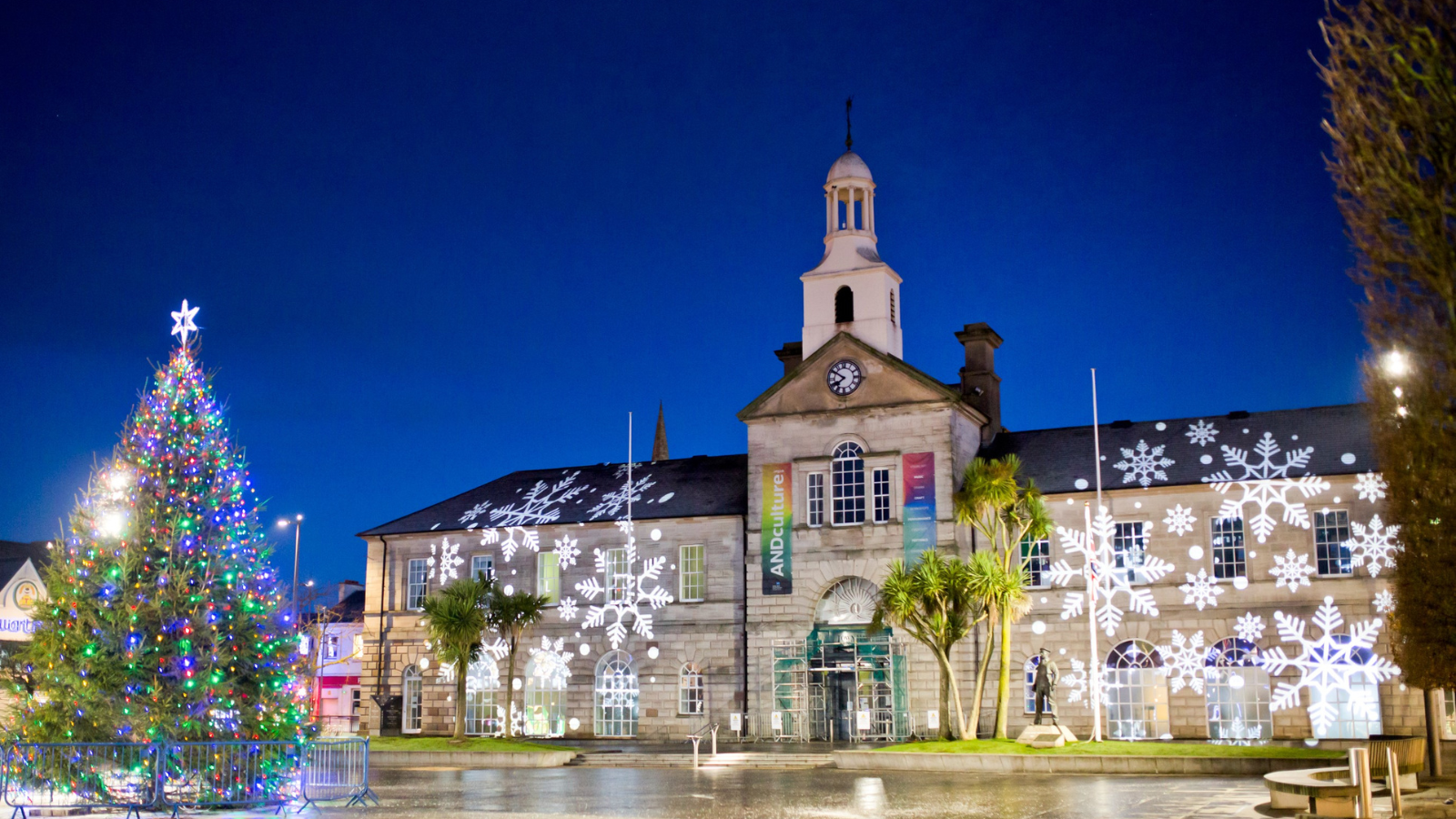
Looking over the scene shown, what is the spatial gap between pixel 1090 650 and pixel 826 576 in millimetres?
7754

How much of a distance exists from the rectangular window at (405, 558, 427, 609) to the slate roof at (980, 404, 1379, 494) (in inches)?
772

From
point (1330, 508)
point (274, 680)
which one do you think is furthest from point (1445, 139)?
point (1330, 508)

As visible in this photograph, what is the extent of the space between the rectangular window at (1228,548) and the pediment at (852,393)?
8.01 meters

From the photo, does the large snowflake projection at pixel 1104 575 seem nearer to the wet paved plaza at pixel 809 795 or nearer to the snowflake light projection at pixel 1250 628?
the snowflake light projection at pixel 1250 628

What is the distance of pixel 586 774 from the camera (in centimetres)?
2844

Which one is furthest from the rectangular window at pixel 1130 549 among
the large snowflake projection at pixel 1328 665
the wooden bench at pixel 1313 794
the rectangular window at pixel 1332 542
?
the wooden bench at pixel 1313 794

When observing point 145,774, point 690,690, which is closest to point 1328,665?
point 690,690

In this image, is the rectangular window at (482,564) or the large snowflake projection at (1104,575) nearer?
the large snowflake projection at (1104,575)

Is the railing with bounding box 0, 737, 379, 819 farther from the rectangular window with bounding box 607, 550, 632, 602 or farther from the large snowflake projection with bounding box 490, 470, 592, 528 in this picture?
the large snowflake projection with bounding box 490, 470, 592, 528

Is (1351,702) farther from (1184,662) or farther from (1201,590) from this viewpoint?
(1201,590)

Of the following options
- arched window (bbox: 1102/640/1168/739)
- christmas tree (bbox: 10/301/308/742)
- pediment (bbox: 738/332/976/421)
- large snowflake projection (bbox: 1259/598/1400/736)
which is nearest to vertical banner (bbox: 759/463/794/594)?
pediment (bbox: 738/332/976/421)

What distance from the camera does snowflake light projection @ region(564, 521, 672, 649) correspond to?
4181cm

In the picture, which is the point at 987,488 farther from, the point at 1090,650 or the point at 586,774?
the point at 586,774

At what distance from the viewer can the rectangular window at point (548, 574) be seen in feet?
143
